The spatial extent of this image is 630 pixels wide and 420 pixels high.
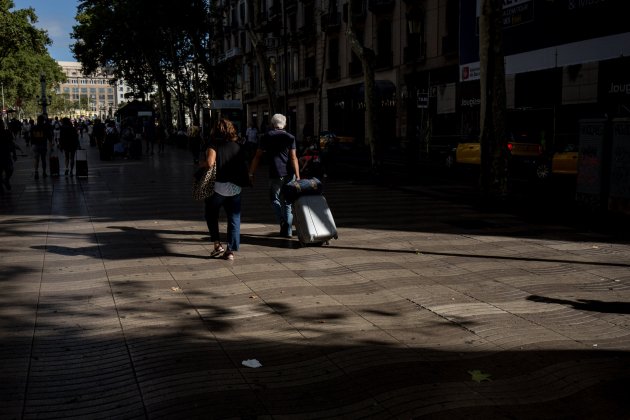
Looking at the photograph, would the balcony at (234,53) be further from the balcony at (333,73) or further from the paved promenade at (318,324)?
the paved promenade at (318,324)

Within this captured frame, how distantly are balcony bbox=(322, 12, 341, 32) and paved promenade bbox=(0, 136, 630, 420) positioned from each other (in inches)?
1223

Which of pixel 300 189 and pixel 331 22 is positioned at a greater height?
pixel 331 22

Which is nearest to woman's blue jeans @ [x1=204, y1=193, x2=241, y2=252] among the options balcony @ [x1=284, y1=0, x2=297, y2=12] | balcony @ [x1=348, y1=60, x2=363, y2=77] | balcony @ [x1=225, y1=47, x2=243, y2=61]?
balcony @ [x1=348, y1=60, x2=363, y2=77]

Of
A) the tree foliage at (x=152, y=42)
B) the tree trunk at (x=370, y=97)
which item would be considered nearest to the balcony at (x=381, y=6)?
the tree foliage at (x=152, y=42)

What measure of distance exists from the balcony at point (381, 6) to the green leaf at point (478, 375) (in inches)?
1239

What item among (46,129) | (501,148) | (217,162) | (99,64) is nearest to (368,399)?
(217,162)

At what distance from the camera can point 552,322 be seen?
5324 millimetres

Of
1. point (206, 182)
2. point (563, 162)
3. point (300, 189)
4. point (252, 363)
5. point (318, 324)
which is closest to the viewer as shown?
point (252, 363)

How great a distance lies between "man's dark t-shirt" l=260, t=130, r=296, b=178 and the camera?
896 centimetres

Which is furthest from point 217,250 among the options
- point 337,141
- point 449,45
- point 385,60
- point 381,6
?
point 381,6

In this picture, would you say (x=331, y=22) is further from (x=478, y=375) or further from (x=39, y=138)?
(x=478, y=375)

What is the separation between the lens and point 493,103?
1263 cm

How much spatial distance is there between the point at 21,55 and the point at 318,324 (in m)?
72.2

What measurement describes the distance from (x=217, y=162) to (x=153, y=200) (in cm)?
638
